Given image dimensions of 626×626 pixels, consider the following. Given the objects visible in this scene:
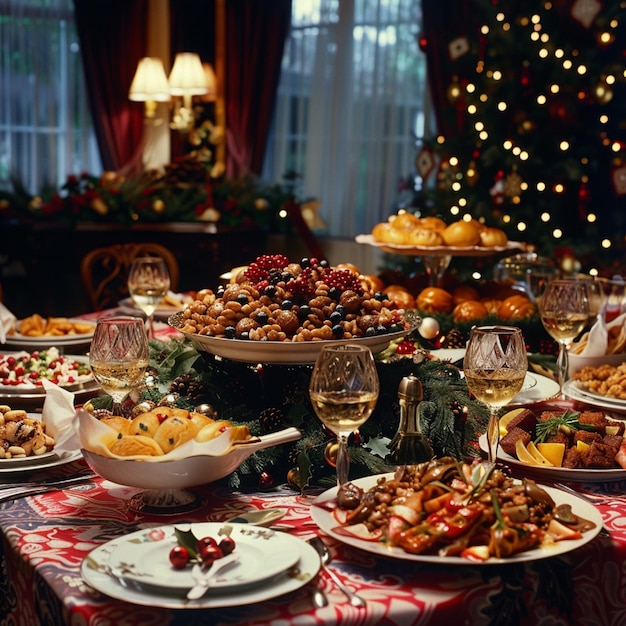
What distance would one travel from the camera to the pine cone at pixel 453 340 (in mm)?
2434

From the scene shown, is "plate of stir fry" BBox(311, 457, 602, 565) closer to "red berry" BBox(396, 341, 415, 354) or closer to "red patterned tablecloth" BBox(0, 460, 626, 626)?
"red patterned tablecloth" BBox(0, 460, 626, 626)

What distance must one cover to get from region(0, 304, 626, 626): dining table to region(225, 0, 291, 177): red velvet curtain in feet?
18.8

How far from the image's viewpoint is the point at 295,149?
7.25 metres

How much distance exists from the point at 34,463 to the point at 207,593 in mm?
596

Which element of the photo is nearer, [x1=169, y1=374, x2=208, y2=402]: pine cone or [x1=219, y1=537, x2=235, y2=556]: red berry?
[x1=219, y1=537, x2=235, y2=556]: red berry

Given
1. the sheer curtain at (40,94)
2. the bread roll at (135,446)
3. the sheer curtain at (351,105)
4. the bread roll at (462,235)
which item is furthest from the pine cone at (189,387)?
the sheer curtain at (40,94)

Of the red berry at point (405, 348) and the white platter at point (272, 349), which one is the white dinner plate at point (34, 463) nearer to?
the white platter at point (272, 349)

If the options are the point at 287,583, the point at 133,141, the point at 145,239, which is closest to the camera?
the point at 287,583

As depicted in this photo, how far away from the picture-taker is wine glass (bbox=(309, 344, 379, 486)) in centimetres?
132

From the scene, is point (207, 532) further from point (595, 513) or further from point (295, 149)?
Result: point (295, 149)

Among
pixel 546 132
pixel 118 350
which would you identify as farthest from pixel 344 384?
pixel 546 132

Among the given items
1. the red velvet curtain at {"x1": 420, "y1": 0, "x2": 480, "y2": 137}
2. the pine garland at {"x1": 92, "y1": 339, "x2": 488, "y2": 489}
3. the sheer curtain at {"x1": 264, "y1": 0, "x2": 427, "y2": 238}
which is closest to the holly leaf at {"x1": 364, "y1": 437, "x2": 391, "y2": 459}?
the pine garland at {"x1": 92, "y1": 339, "x2": 488, "y2": 489}

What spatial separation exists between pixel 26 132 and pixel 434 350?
18.2ft

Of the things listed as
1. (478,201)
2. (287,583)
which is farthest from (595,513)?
(478,201)
